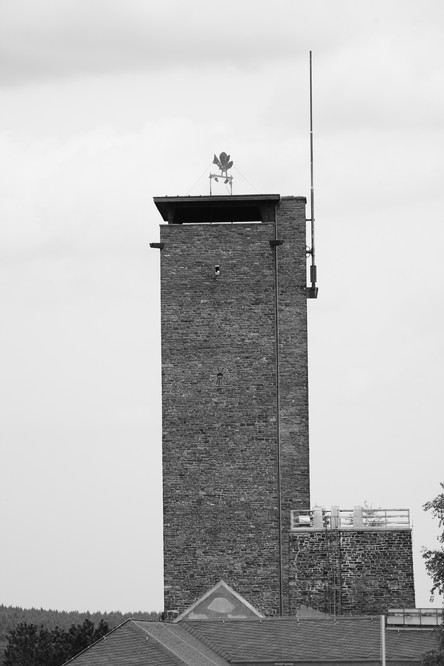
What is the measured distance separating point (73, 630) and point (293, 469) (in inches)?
822

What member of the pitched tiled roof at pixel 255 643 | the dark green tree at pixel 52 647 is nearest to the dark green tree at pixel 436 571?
the pitched tiled roof at pixel 255 643

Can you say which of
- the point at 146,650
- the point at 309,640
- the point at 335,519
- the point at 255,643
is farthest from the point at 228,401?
the point at 146,650

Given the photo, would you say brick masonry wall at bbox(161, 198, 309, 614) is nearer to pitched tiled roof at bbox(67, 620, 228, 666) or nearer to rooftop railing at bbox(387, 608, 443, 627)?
rooftop railing at bbox(387, 608, 443, 627)

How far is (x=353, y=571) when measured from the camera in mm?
48031

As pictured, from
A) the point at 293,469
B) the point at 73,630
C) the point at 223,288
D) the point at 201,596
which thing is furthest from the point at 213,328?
the point at 73,630

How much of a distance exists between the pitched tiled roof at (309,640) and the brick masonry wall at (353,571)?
345 cm

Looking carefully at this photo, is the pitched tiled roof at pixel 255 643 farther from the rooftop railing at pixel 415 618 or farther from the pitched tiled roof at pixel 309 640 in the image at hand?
the rooftop railing at pixel 415 618

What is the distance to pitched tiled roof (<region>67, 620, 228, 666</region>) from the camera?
133 ft

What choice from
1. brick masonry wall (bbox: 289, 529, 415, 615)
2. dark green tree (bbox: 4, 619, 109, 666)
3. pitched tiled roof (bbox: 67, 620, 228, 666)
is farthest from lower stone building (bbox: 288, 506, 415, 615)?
dark green tree (bbox: 4, 619, 109, 666)

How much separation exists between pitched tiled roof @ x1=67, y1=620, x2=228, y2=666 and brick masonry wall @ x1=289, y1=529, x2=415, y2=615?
5.52m

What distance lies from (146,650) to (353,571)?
8.95m

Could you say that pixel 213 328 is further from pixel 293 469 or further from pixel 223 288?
pixel 293 469

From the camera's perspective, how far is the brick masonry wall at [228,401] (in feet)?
164

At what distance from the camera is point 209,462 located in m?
50.7
